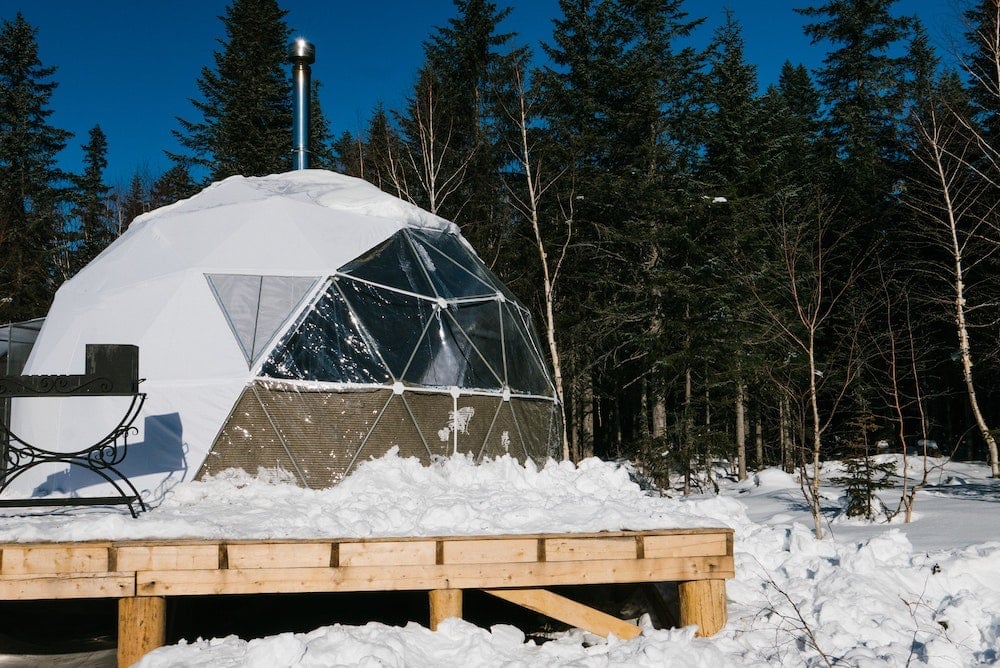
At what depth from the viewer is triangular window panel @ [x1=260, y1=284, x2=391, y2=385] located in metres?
6.77

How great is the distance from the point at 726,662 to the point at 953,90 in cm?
1809

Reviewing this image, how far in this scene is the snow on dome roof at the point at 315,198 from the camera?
8.66m

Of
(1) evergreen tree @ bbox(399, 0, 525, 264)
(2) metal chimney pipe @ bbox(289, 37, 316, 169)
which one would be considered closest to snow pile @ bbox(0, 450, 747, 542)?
(2) metal chimney pipe @ bbox(289, 37, 316, 169)

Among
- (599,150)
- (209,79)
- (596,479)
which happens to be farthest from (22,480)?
(209,79)

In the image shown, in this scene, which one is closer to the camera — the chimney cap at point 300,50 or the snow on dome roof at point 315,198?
the snow on dome roof at point 315,198

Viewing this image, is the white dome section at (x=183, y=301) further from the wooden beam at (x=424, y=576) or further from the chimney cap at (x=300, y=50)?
the chimney cap at (x=300, y=50)

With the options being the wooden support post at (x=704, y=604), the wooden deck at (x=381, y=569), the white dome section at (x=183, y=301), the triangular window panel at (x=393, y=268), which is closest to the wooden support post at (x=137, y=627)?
the wooden deck at (x=381, y=569)

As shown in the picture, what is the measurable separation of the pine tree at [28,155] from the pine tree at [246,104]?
5833mm

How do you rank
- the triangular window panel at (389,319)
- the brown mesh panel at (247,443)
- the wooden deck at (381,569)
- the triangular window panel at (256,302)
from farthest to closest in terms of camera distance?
the triangular window panel at (389,319) < the triangular window panel at (256,302) < the brown mesh panel at (247,443) < the wooden deck at (381,569)

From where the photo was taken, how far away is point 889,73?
23.5 m

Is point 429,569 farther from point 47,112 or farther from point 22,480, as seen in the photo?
point 47,112

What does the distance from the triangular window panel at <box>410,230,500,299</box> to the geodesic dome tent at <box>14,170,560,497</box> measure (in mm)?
32

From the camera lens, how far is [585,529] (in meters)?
4.86

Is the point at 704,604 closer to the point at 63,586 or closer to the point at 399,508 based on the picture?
the point at 399,508
